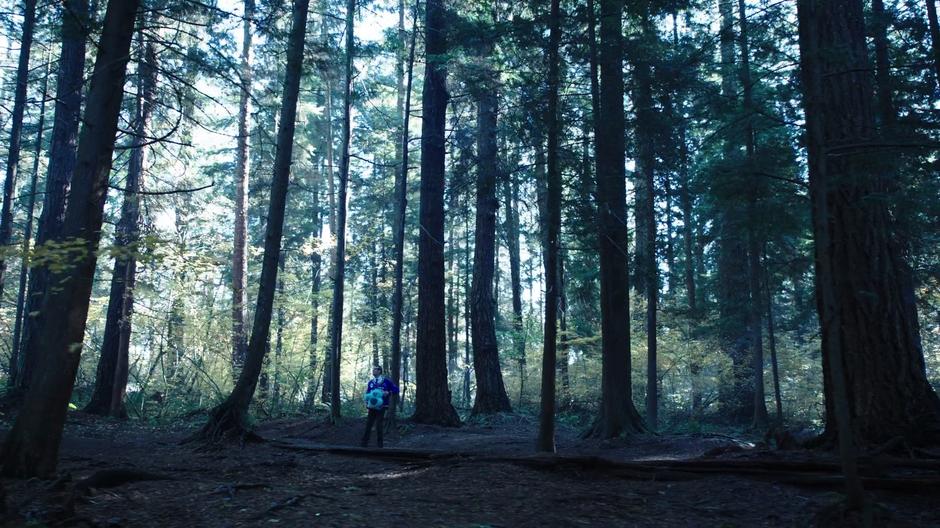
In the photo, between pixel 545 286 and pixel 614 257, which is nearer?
pixel 614 257

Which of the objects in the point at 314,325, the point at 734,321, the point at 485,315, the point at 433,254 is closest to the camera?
the point at 433,254

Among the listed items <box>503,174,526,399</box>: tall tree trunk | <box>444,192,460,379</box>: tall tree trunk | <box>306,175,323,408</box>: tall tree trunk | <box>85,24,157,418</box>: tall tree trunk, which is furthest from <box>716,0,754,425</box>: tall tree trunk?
<box>85,24,157,418</box>: tall tree trunk

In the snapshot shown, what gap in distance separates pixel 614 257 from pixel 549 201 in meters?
3.43

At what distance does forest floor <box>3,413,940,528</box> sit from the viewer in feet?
18.2

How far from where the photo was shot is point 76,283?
6777mm

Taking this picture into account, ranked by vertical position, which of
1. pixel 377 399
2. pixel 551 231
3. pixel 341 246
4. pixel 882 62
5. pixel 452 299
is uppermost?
pixel 882 62

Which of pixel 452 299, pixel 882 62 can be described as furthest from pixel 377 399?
pixel 452 299

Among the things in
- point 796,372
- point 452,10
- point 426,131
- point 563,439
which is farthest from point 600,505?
point 796,372

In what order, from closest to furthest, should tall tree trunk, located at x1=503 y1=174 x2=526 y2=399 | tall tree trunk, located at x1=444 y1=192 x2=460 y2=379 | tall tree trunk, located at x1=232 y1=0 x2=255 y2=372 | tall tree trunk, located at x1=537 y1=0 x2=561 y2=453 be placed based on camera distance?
tall tree trunk, located at x1=537 y1=0 x2=561 y2=453 → tall tree trunk, located at x1=232 y1=0 x2=255 y2=372 → tall tree trunk, located at x1=503 y1=174 x2=526 y2=399 → tall tree trunk, located at x1=444 y1=192 x2=460 y2=379

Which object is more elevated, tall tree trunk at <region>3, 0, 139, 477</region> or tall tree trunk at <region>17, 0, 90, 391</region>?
tall tree trunk at <region>17, 0, 90, 391</region>

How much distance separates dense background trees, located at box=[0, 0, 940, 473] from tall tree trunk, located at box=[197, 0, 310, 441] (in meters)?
0.06

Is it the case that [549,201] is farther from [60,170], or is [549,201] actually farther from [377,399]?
[60,170]

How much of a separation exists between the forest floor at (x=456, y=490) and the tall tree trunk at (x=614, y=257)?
5.77 feet

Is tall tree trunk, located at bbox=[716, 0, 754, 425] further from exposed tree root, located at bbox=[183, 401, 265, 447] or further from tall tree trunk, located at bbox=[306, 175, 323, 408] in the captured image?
exposed tree root, located at bbox=[183, 401, 265, 447]
